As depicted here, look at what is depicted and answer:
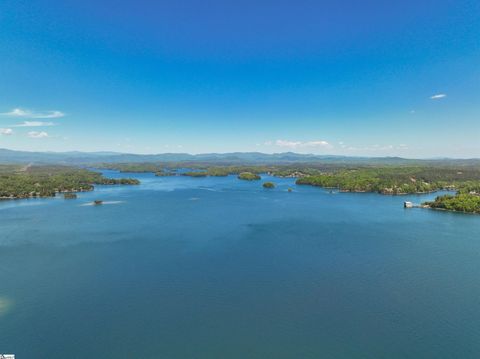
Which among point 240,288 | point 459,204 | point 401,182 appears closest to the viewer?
point 240,288

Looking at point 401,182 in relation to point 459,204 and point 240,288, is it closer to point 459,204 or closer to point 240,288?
point 459,204

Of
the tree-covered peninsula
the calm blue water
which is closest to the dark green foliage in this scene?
the calm blue water

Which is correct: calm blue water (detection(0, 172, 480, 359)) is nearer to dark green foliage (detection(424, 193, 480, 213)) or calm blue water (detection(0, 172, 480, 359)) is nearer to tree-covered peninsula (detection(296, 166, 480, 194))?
dark green foliage (detection(424, 193, 480, 213))

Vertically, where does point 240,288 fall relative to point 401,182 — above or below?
below

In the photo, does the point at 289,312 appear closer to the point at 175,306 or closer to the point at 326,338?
the point at 326,338

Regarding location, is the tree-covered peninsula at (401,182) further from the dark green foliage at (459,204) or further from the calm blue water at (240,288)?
the calm blue water at (240,288)

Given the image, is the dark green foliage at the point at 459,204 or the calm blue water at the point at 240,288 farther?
the dark green foliage at the point at 459,204

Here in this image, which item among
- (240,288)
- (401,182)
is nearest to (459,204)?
(401,182)

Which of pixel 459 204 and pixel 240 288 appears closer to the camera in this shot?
pixel 240 288

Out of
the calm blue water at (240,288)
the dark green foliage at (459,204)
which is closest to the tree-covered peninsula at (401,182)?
the dark green foliage at (459,204)
